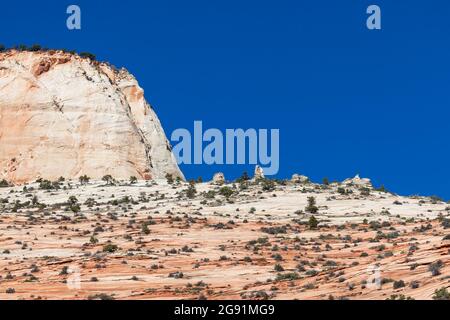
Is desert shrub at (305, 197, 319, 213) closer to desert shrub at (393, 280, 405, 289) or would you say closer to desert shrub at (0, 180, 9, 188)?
desert shrub at (393, 280, 405, 289)

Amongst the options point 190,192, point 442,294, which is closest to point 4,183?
point 190,192

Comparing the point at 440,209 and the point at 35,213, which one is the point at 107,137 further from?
the point at 440,209

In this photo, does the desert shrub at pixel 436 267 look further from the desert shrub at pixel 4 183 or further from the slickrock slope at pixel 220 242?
the desert shrub at pixel 4 183

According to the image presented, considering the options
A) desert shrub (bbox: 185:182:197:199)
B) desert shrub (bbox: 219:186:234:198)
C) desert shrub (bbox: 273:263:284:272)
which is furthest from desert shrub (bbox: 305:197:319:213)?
desert shrub (bbox: 273:263:284:272)

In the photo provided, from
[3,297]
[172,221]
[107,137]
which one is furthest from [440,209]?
[107,137]
